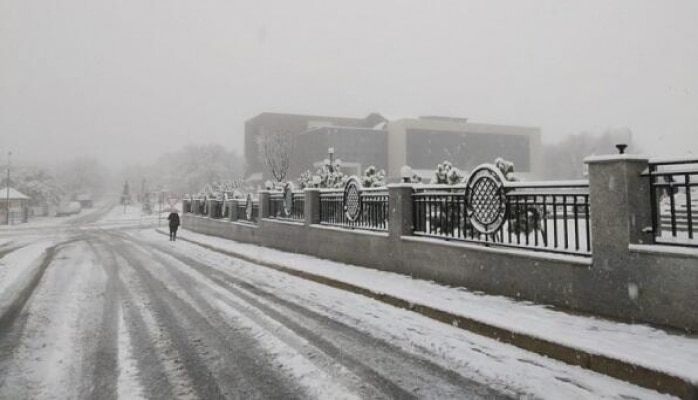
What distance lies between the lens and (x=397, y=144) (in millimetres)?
85250

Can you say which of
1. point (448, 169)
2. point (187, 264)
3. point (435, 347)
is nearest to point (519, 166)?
point (448, 169)

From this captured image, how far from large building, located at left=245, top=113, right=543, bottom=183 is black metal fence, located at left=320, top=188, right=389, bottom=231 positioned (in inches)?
2547

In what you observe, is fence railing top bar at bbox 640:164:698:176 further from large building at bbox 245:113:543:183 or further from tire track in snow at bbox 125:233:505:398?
large building at bbox 245:113:543:183

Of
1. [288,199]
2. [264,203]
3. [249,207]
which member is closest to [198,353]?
[288,199]

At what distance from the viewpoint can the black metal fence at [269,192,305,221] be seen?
16.4m

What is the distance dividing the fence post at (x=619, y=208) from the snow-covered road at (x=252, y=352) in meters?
1.94

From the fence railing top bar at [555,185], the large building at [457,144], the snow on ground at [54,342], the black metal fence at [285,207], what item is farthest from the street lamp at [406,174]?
the large building at [457,144]

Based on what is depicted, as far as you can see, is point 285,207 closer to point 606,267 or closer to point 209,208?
point 606,267

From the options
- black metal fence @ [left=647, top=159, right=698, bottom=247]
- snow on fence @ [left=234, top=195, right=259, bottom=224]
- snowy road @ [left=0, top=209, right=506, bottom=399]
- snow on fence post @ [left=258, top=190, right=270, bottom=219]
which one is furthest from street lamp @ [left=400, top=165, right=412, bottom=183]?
snow on fence @ [left=234, top=195, right=259, bottom=224]

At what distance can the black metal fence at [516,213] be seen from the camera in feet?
23.1

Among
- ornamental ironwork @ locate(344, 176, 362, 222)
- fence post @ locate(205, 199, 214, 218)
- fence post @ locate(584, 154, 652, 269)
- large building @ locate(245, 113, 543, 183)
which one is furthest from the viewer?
large building @ locate(245, 113, 543, 183)

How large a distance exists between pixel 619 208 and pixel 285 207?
1289 cm

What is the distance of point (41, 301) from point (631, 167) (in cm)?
987

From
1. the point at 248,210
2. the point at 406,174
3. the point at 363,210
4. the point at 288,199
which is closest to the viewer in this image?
the point at 406,174
